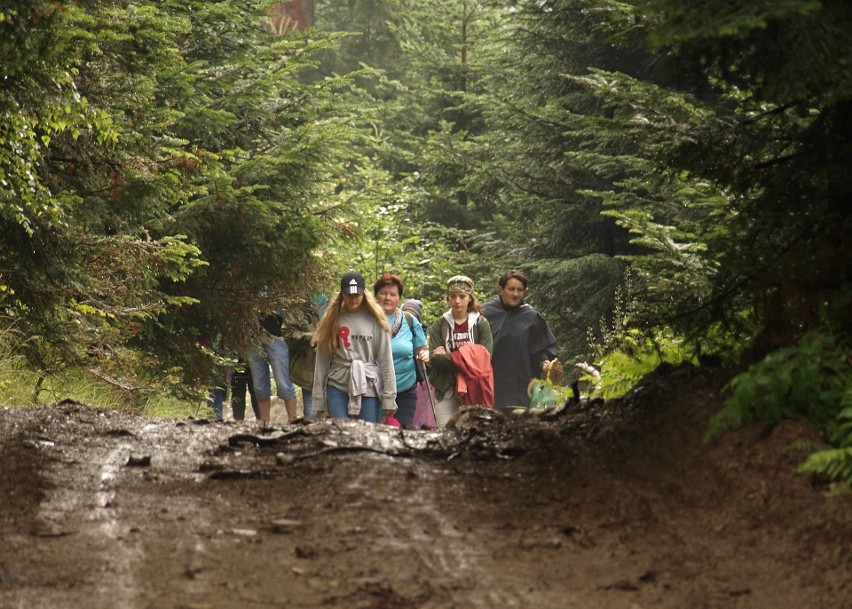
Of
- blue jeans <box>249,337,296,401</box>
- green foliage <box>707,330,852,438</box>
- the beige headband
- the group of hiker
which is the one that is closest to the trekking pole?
the group of hiker

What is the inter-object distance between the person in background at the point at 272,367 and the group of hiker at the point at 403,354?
0.06ft

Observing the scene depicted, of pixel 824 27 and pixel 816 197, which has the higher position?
pixel 824 27

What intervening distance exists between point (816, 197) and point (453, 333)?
7.09 metres

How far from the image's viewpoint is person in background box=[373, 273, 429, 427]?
12922mm

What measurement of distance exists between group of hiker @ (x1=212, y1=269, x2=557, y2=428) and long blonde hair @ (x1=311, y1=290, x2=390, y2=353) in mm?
10

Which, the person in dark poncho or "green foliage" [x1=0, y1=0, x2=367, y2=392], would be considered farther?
the person in dark poncho

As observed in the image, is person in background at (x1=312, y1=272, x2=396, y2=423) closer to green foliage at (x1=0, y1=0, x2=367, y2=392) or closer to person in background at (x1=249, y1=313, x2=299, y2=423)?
green foliage at (x1=0, y1=0, x2=367, y2=392)

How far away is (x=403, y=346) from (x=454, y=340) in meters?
0.91

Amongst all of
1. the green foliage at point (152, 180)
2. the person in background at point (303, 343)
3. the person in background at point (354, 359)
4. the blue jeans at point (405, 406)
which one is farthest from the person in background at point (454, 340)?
the person in background at point (303, 343)

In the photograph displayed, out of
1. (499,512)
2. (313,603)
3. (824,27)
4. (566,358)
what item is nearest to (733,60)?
(824,27)

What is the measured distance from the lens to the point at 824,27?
5629 mm

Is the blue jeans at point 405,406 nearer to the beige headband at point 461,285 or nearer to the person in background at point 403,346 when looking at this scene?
the person in background at point 403,346

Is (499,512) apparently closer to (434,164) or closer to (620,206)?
(620,206)

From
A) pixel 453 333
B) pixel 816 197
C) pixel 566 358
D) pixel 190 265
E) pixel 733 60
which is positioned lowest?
pixel 566 358
